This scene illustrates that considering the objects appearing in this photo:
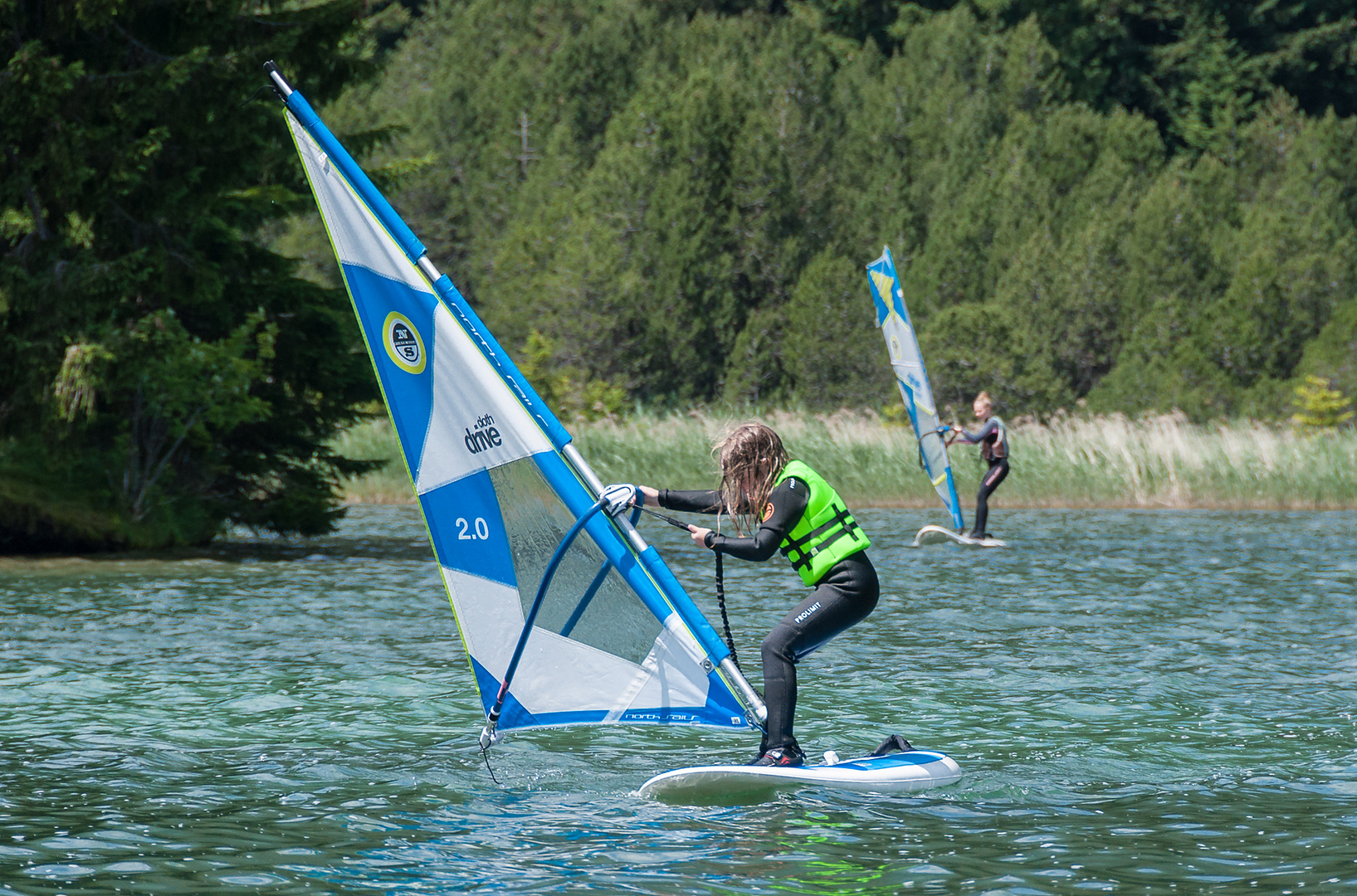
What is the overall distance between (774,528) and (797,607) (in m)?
0.39

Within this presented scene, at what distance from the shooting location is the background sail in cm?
692

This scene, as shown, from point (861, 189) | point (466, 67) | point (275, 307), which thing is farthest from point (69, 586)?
point (466, 67)

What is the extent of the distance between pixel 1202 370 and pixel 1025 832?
35.2 metres

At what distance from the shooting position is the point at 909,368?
64.5ft

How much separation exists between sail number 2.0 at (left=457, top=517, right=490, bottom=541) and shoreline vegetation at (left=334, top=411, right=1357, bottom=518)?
722 inches

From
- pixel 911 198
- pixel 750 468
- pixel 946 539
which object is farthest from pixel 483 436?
pixel 911 198

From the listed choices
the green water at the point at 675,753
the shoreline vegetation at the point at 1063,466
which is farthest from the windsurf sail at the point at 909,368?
the shoreline vegetation at the point at 1063,466

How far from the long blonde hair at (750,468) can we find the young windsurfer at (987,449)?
12069mm

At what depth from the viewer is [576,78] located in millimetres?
57719

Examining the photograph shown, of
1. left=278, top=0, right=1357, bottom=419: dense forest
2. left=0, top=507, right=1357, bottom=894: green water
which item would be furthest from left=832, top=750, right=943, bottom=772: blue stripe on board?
left=278, top=0, right=1357, bottom=419: dense forest

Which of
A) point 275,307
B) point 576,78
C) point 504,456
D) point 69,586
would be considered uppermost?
point 576,78

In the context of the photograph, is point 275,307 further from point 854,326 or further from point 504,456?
point 854,326

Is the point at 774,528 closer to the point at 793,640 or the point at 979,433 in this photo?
the point at 793,640

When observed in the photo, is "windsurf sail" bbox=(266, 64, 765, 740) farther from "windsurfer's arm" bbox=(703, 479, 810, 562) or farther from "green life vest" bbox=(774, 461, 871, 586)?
"green life vest" bbox=(774, 461, 871, 586)
